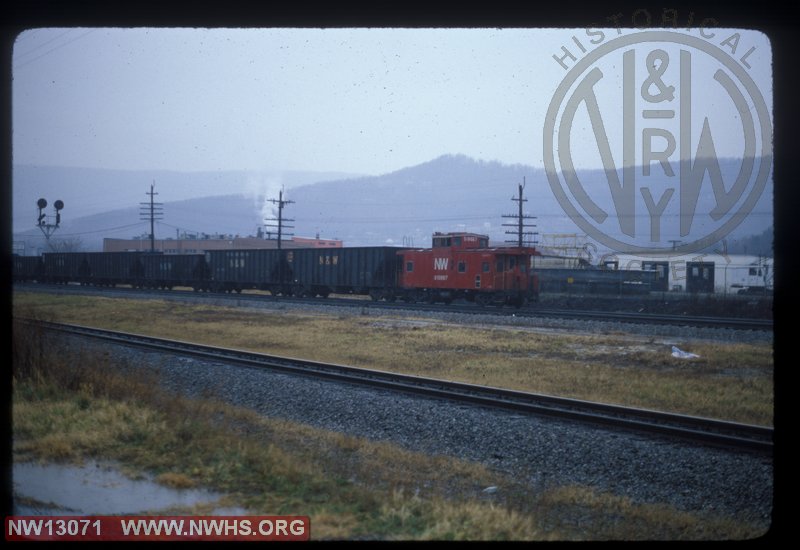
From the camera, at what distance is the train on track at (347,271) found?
3047 cm

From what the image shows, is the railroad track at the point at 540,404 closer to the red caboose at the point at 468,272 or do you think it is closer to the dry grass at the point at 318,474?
the dry grass at the point at 318,474

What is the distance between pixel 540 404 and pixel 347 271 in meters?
26.6

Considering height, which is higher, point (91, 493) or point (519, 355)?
point (91, 493)

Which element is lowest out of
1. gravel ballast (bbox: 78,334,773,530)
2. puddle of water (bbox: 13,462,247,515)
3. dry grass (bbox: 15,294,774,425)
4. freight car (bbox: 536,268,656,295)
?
gravel ballast (bbox: 78,334,773,530)

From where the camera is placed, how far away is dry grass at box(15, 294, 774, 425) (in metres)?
11.2

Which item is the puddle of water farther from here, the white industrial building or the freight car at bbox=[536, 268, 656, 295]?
the freight car at bbox=[536, 268, 656, 295]

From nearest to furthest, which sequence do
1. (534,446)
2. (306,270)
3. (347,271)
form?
(534,446) < (347,271) < (306,270)

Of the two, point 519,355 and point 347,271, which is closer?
point 519,355

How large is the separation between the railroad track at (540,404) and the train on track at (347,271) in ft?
57.6

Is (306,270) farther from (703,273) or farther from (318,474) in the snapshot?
(318,474)

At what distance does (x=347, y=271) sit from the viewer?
3616 centimetres

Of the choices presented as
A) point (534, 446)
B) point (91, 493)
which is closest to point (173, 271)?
point (534, 446)

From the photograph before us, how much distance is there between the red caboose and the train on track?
0.05m

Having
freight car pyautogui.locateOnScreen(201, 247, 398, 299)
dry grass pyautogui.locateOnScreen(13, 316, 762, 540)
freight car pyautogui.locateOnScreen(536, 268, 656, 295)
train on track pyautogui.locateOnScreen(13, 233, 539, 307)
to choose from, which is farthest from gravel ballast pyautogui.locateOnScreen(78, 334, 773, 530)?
freight car pyautogui.locateOnScreen(536, 268, 656, 295)
